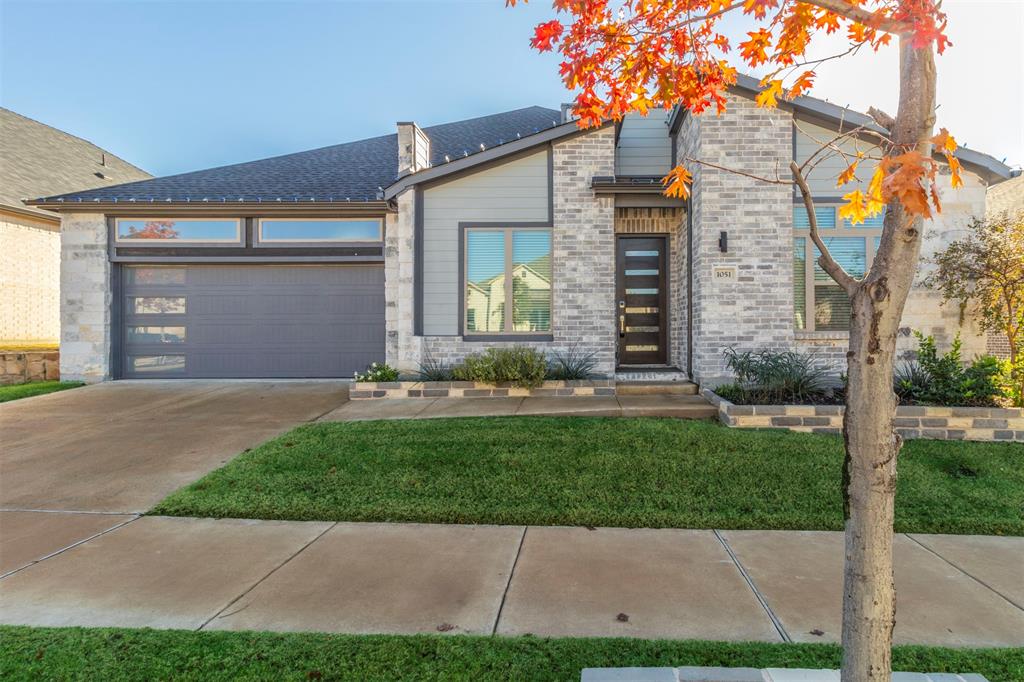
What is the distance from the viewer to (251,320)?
32.1 ft

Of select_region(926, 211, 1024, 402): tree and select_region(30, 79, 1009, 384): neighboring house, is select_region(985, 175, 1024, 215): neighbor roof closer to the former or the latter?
select_region(30, 79, 1009, 384): neighboring house

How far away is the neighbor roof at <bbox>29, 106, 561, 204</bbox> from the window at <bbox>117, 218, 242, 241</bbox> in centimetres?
50

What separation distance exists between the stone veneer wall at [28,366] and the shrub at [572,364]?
9.71 metres

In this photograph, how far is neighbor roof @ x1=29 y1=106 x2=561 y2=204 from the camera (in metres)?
9.27

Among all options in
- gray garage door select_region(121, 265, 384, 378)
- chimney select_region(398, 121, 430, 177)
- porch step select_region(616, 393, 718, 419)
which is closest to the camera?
porch step select_region(616, 393, 718, 419)

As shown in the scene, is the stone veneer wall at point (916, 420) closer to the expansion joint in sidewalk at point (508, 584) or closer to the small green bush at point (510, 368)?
the small green bush at point (510, 368)

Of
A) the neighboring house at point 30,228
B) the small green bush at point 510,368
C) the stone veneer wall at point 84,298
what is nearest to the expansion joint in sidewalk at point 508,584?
the small green bush at point 510,368

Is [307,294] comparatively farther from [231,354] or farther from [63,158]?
[63,158]

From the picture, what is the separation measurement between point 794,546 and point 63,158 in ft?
66.9

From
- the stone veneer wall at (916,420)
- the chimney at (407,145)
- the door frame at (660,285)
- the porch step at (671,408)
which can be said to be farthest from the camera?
the door frame at (660,285)

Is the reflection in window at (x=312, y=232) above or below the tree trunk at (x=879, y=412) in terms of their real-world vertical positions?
above

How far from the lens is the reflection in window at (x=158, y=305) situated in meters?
9.79

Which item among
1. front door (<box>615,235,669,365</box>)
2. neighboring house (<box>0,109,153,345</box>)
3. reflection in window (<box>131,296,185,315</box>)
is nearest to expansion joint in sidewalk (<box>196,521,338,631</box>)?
front door (<box>615,235,669,365</box>)

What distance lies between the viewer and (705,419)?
617cm
